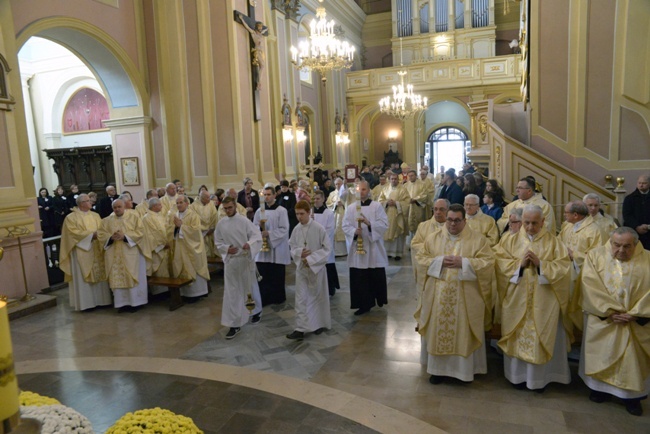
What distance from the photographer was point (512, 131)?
1091cm

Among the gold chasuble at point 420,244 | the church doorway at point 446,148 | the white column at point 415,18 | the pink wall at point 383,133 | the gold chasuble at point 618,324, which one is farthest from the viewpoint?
the church doorway at point 446,148

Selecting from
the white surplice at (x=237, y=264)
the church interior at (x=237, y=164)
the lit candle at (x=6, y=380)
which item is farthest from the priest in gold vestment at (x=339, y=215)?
the lit candle at (x=6, y=380)

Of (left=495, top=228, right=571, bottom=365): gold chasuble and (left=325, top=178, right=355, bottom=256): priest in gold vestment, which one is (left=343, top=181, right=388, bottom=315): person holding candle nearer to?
(left=495, top=228, right=571, bottom=365): gold chasuble

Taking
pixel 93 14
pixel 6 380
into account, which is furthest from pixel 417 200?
pixel 6 380

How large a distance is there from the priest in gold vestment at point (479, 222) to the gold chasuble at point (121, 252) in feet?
16.8

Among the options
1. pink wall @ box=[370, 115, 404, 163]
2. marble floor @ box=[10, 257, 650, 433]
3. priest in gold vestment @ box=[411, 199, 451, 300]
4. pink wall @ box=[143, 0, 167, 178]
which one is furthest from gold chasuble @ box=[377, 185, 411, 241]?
pink wall @ box=[370, 115, 404, 163]

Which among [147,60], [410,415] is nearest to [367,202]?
[410,415]

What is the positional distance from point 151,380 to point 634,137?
28.9 feet

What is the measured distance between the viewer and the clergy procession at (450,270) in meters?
3.99

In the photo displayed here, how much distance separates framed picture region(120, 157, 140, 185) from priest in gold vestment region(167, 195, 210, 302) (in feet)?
15.6

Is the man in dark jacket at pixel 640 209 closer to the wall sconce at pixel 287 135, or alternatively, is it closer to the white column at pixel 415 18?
the wall sconce at pixel 287 135

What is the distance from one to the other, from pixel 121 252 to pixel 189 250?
3.48 feet

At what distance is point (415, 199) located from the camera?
10.7 m

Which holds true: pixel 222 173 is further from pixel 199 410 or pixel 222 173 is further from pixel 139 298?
pixel 199 410
